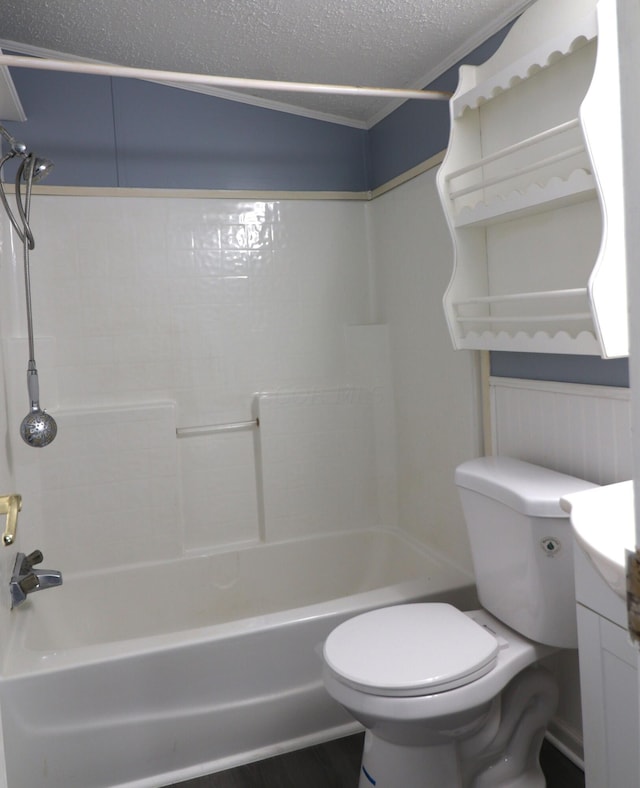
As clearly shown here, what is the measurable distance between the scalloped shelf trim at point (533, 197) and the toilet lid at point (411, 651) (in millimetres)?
1091

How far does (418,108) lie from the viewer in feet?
8.03

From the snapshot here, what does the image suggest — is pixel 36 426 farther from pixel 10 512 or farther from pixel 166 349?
pixel 10 512

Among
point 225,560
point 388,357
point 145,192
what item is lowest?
point 225,560

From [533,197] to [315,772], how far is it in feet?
5.53

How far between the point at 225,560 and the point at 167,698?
33.7 inches

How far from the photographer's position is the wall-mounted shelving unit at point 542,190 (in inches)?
57.5

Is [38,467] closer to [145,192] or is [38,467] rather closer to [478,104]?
[145,192]

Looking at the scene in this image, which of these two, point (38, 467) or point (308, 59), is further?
point (38, 467)

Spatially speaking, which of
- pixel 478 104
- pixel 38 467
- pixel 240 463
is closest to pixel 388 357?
pixel 240 463

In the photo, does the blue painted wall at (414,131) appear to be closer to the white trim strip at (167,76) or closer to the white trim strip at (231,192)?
the white trim strip at (231,192)

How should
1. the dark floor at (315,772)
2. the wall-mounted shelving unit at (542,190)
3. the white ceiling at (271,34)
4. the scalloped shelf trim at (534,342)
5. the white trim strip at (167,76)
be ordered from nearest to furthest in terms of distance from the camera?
1. the wall-mounted shelving unit at (542,190)
2. the scalloped shelf trim at (534,342)
3. the white trim strip at (167,76)
4. the dark floor at (315,772)
5. the white ceiling at (271,34)

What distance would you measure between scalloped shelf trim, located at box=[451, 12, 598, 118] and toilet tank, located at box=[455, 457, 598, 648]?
40.9 inches

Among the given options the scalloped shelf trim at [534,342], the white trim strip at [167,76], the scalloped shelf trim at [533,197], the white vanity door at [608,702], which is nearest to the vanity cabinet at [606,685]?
the white vanity door at [608,702]

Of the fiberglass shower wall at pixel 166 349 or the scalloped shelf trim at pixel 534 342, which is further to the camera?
the fiberglass shower wall at pixel 166 349
